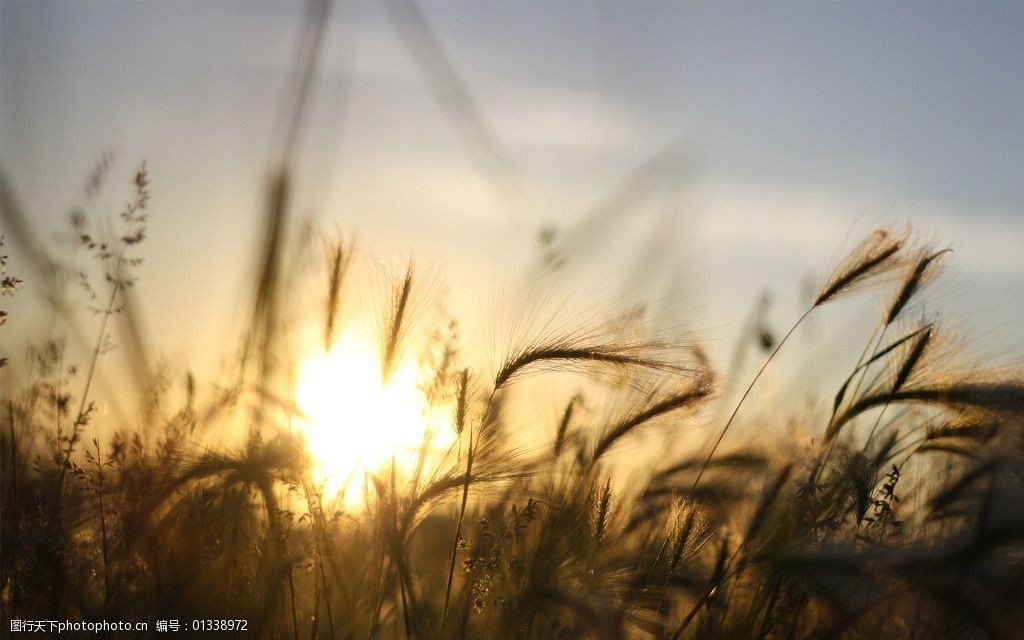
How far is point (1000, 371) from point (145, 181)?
2.49 metres

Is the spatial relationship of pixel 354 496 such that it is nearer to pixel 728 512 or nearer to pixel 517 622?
pixel 517 622

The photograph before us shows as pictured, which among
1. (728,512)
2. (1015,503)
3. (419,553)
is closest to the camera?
(1015,503)

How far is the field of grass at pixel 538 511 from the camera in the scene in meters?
2.56

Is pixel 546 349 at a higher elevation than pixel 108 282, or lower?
lower

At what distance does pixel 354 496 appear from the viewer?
9.46 ft

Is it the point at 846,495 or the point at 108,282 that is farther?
the point at 108,282

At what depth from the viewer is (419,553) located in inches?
128

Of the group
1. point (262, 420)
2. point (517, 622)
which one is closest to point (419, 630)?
point (517, 622)

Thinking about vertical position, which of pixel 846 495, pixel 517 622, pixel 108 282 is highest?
pixel 108 282

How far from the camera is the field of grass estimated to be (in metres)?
2.56

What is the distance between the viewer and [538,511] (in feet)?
9.15

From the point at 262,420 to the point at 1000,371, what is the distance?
2.04 m

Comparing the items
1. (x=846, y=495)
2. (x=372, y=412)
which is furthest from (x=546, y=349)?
(x=846, y=495)

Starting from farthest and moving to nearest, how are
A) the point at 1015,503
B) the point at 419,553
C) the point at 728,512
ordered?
the point at 419,553, the point at 728,512, the point at 1015,503
